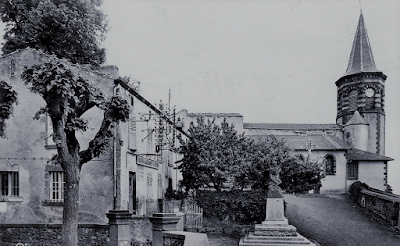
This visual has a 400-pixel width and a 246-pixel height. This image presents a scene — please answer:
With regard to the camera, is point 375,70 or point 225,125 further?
point 375,70

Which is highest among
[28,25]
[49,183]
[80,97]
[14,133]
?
[28,25]

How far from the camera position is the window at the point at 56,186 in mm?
15281

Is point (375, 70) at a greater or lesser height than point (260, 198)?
greater

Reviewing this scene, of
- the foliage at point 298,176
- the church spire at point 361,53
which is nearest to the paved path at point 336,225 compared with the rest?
the foliage at point 298,176

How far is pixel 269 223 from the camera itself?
16328mm

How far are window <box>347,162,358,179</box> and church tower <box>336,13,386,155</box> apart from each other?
5.72 m

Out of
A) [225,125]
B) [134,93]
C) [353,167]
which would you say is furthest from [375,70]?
[134,93]

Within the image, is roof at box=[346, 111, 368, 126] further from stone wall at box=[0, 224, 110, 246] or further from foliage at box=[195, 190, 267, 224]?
stone wall at box=[0, 224, 110, 246]

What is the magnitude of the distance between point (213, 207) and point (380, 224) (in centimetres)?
1126

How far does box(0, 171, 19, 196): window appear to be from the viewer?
51.2 ft

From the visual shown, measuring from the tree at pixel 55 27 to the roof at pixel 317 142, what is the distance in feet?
71.8

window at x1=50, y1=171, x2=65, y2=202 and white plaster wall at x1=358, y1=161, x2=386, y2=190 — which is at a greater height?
window at x1=50, y1=171, x2=65, y2=202

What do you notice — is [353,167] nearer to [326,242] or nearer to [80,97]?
[326,242]

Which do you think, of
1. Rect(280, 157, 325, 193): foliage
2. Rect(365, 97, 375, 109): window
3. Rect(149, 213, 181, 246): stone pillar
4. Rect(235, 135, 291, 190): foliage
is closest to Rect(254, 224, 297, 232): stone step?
Rect(235, 135, 291, 190): foliage
